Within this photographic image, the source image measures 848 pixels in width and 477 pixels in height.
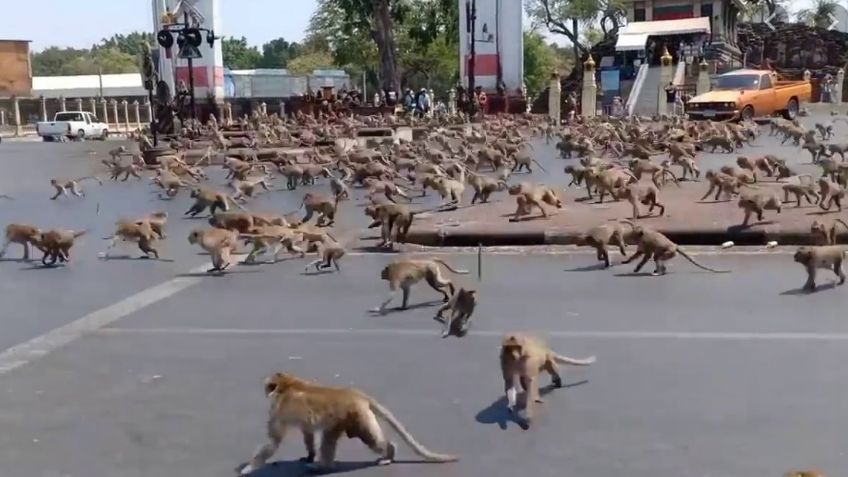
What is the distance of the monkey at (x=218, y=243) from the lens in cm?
1092

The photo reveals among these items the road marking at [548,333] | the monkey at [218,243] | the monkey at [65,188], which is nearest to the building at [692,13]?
the monkey at [65,188]

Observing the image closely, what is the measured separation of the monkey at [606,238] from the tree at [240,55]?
429 feet

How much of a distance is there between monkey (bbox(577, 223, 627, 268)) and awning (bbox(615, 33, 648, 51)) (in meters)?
50.3

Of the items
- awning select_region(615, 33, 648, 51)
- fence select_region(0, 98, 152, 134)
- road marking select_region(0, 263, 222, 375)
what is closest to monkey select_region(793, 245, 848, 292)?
road marking select_region(0, 263, 222, 375)

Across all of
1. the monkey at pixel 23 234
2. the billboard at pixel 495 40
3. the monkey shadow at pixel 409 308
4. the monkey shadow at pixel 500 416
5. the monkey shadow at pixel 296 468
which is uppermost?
the billboard at pixel 495 40

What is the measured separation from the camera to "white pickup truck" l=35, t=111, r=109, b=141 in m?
53.6

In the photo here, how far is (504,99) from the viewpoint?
48.7 meters

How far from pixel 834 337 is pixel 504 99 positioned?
4145cm

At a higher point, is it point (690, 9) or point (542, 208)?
point (690, 9)

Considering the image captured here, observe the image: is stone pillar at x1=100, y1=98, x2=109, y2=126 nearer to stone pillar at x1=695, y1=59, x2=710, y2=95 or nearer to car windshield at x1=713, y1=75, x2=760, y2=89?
stone pillar at x1=695, y1=59, x2=710, y2=95

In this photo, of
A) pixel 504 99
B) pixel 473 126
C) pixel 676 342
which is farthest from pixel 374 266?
pixel 504 99

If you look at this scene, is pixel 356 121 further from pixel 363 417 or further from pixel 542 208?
pixel 363 417

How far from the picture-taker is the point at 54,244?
11.7m

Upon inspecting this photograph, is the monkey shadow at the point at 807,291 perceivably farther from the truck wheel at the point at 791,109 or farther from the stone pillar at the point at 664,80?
the stone pillar at the point at 664,80
